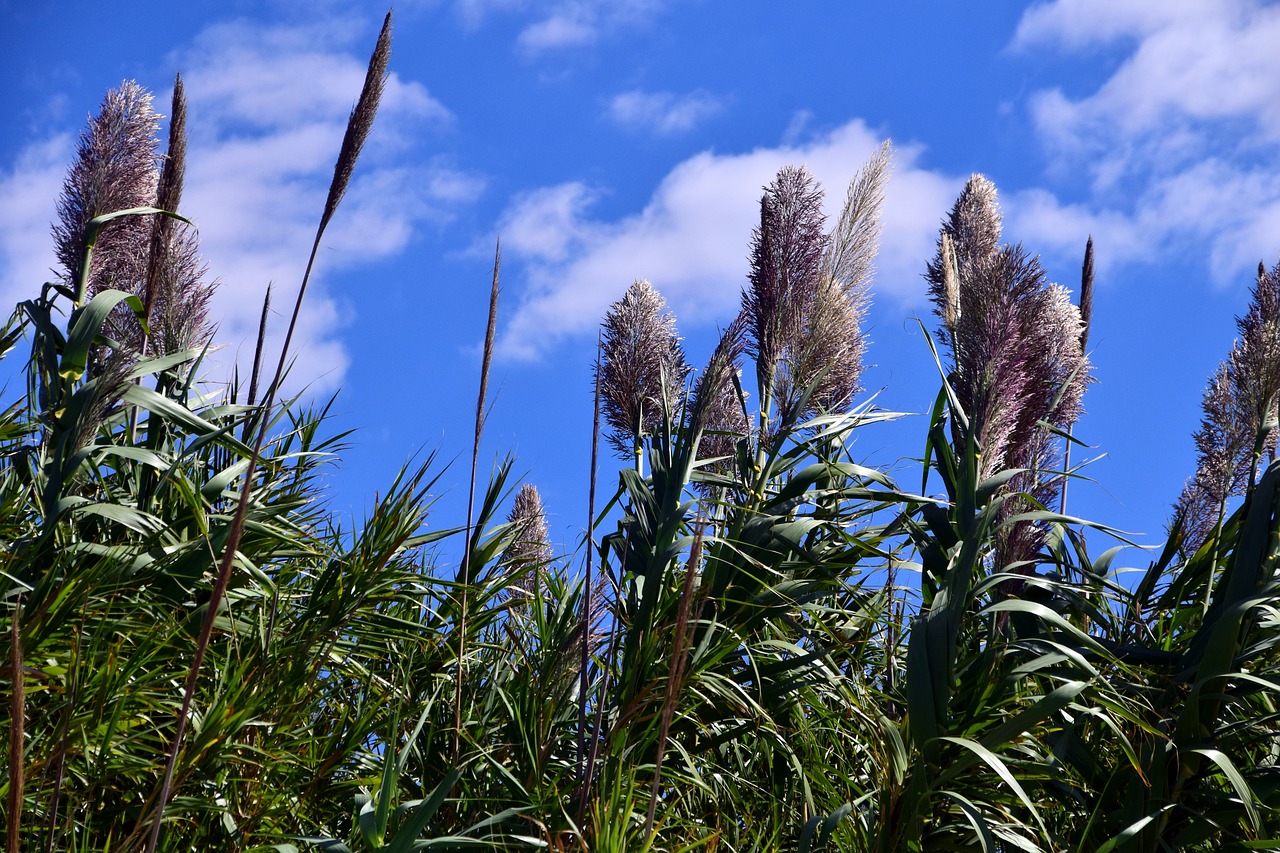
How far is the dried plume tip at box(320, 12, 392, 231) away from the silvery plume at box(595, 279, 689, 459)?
4.23ft

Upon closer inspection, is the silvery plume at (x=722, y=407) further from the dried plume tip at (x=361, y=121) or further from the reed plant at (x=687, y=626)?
the dried plume tip at (x=361, y=121)

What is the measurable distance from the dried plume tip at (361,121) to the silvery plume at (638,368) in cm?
129

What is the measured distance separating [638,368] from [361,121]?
142 centimetres

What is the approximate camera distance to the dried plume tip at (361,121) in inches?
93.0

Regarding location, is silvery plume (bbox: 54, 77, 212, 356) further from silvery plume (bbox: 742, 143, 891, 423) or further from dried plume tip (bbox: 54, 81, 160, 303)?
silvery plume (bbox: 742, 143, 891, 423)

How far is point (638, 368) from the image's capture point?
3660 millimetres

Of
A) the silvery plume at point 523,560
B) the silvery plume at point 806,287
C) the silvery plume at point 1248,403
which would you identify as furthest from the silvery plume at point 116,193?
the silvery plume at point 1248,403

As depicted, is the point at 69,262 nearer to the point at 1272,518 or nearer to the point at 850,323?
the point at 850,323

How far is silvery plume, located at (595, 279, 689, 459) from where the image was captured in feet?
11.7

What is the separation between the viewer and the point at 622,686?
9.14 feet

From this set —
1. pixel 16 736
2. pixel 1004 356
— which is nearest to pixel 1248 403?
pixel 1004 356

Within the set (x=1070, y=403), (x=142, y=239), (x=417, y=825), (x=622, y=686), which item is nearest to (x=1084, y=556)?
(x=1070, y=403)

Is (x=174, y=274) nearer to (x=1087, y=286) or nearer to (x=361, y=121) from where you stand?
(x=361, y=121)

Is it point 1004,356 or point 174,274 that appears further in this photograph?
point 174,274
